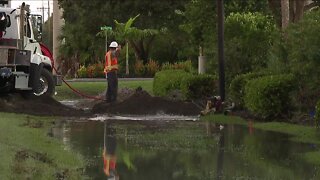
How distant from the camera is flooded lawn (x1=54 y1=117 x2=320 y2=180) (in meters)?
10.3

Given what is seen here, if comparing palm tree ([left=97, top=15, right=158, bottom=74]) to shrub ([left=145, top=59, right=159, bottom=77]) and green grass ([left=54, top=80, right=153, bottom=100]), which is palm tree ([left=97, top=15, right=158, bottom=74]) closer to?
shrub ([left=145, top=59, right=159, bottom=77])

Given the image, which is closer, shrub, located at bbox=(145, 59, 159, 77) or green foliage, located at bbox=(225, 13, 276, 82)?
green foliage, located at bbox=(225, 13, 276, 82)

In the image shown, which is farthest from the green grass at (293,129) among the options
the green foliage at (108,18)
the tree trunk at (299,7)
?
the green foliage at (108,18)

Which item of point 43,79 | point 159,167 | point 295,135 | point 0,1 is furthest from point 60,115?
point 159,167

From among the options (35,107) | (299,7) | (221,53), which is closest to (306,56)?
(221,53)

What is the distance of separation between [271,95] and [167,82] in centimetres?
748

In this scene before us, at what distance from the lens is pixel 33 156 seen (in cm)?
1084

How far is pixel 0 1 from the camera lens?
23.2 metres

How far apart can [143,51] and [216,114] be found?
33.5 metres

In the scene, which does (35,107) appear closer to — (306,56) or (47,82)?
(47,82)

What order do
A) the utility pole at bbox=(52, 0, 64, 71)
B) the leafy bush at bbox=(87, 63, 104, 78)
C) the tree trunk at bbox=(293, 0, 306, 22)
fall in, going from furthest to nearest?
the utility pole at bbox=(52, 0, 64, 71)
the leafy bush at bbox=(87, 63, 104, 78)
the tree trunk at bbox=(293, 0, 306, 22)

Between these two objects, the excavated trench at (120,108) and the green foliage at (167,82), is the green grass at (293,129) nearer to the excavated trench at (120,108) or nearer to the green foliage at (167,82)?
the excavated trench at (120,108)

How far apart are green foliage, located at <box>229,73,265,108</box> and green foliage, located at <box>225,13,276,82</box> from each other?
167 centimetres

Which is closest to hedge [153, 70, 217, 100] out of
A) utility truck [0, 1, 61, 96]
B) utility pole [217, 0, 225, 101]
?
utility pole [217, 0, 225, 101]
